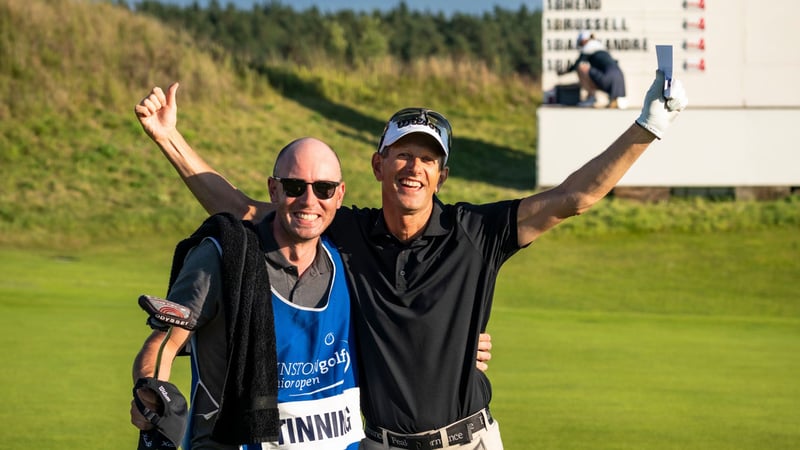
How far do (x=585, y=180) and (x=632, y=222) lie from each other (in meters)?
17.8

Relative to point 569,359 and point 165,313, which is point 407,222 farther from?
point 569,359

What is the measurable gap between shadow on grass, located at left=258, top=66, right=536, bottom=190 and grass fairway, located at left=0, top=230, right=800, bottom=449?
8104 mm

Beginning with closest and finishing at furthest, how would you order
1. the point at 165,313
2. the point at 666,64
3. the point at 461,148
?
1. the point at 165,313
2. the point at 666,64
3. the point at 461,148

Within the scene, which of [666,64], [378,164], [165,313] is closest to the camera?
[165,313]

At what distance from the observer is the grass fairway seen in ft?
27.8

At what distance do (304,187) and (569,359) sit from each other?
21.5ft

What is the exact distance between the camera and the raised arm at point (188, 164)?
5.38 m

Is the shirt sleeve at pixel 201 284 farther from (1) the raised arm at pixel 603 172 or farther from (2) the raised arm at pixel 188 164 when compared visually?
(1) the raised arm at pixel 603 172

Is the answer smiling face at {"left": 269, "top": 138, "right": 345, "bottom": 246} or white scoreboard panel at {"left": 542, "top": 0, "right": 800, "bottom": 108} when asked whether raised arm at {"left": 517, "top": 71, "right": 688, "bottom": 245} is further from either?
white scoreboard panel at {"left": 542, "top": 0, "right": 800, "bottom": 108}

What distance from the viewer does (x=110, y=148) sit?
25.9 m

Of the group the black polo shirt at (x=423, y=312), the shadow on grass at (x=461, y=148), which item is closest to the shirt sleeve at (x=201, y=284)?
the black polo shirt at (x=423, y=312)

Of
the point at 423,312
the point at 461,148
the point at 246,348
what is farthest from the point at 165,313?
the point at 461,148

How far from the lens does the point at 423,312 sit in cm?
496

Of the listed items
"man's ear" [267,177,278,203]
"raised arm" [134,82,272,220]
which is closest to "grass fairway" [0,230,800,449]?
"raised arm" [134,82,272,220]
